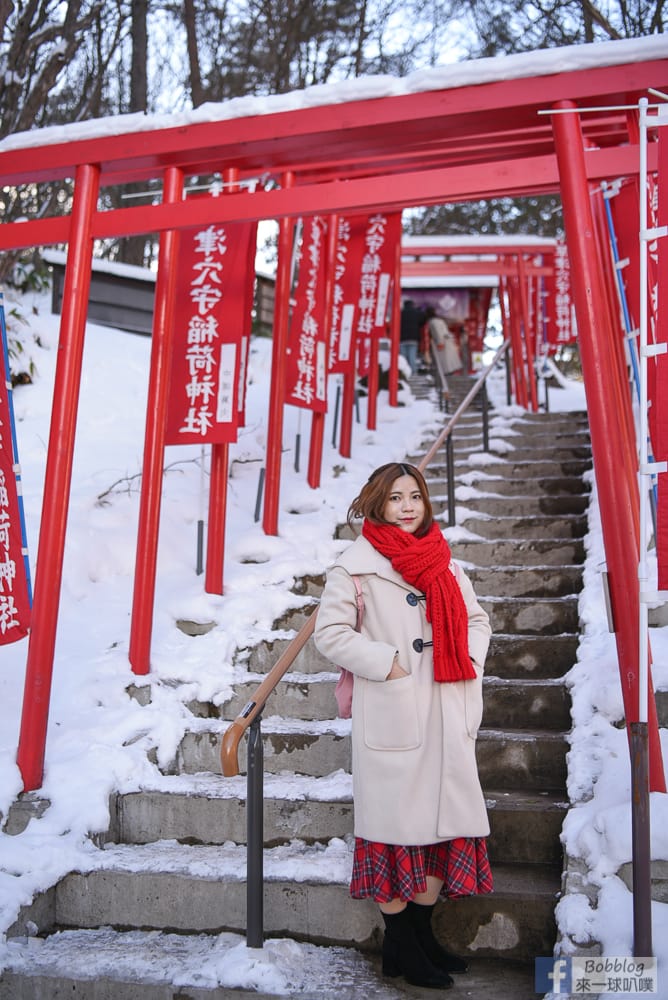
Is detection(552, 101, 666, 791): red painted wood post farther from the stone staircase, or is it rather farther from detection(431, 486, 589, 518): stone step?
detection(431, 486, 589, 518): stone step

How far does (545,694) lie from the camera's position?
15.8 ft

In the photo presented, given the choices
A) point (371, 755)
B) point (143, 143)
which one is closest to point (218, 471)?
point (143, 143)

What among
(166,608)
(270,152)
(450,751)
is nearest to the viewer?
(450,751)

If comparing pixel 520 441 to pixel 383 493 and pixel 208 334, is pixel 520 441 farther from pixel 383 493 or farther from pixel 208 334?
pixel 383 493

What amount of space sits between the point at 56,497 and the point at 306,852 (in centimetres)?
219

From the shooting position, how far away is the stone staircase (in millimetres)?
3598

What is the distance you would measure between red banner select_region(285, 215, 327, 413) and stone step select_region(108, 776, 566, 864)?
153 inches

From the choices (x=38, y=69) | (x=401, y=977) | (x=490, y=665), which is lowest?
(x=401, y=977)

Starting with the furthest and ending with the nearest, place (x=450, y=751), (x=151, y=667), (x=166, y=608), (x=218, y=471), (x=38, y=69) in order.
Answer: (x=38, y=69) < (x=218, y=471) < (x=166, y=608) < (x=151, y=667) < (x=450, y=751)

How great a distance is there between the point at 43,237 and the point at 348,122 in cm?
183

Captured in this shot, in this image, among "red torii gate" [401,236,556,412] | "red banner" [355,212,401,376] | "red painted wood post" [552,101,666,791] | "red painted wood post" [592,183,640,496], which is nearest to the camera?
"red painted wood post" [552,101,666,791]

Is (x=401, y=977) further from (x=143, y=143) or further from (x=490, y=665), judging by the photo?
(x=143, y=143)

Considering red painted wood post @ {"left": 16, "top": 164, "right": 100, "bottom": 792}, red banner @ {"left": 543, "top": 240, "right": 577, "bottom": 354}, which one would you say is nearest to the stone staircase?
red painted wood post @ {"left": 16, "top": 164, "right": 100, "bottom": 792}

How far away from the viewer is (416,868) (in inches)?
131
